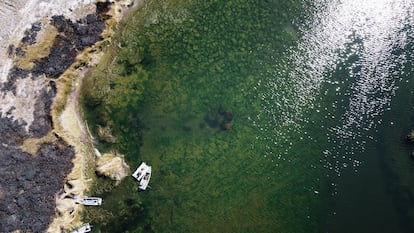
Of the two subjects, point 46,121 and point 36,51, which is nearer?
point 36,51

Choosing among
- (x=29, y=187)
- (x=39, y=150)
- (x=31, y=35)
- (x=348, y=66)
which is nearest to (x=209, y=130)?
(x=39, y=150)

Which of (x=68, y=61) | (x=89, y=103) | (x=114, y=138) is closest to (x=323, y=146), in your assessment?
(x=114, y=138)

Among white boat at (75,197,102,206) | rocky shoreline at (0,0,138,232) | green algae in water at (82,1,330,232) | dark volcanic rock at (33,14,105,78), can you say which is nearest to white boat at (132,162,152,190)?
green algae in water at (82,1,330,232)

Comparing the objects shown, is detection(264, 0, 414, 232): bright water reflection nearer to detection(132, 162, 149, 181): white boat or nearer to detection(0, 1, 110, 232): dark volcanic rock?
detection(132, 162, 149, 181): white boat

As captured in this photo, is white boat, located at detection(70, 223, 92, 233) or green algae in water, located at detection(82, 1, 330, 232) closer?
white boat, located at detection(70, 223, 92, 233)

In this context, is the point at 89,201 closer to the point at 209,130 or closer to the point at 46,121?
the point at 46,121
